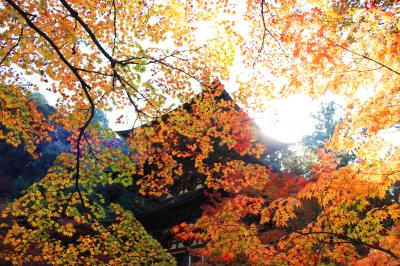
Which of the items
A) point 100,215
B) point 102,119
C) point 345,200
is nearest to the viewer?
point 345,200

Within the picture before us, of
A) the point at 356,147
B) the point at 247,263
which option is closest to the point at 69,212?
the point at 247,263

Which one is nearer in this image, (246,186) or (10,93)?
(10,93)

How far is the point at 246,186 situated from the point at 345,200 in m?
4.42

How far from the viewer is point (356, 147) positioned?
5676 millimetres

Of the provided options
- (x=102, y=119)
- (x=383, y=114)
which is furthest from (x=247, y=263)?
(x=102, y=119)

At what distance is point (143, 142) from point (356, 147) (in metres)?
5.74

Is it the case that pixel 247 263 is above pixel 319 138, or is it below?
below

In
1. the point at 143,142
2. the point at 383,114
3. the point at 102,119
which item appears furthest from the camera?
the point at 102,119

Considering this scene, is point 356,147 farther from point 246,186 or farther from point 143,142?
point 143,142

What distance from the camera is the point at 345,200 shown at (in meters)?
5.66

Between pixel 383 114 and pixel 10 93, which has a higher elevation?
pixel 10 93

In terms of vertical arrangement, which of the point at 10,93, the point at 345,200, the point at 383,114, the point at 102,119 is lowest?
the point at 345,200

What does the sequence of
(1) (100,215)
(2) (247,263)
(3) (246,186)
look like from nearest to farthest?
(2) (247,263), (1) (100,215), (3) (246,186)

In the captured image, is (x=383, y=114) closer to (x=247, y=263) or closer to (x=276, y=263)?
(x=276, y=263)
